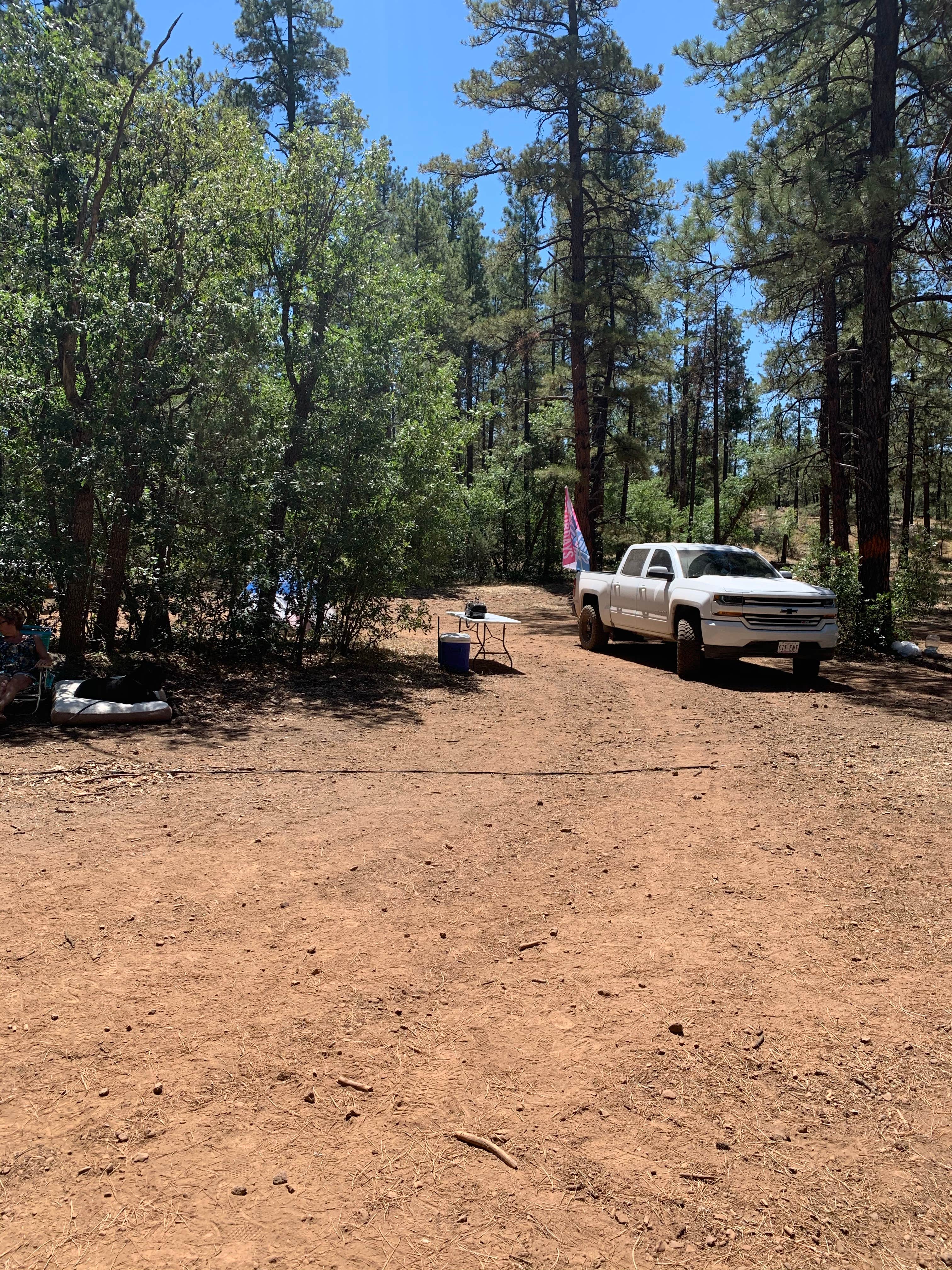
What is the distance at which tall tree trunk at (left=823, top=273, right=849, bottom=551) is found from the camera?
16.4 m

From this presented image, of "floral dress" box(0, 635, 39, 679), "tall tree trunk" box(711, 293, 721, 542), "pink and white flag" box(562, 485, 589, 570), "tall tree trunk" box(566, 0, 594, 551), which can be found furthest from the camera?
"tall tree trunk" box(711, 293, 721, 542)

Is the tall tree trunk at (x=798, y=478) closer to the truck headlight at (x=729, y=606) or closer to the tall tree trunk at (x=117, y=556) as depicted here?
the truck headlight at (x=729, y=606)

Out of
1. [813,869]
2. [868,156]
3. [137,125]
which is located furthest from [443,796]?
[868,156]

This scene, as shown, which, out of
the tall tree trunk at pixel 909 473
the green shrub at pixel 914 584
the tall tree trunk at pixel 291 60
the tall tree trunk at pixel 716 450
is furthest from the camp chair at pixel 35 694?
the tall tree trunk at pixel 291 60

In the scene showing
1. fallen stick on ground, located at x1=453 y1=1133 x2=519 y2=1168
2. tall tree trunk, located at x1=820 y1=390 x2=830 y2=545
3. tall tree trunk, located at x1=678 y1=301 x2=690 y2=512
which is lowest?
fallen stick on ground, located at x1=453 y1=1133 x2=519 y2=1168

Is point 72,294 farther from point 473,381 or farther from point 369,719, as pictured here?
point 473,381

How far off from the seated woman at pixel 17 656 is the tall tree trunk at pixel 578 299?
1366 cm

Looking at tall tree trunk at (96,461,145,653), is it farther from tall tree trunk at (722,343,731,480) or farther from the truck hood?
tall tree trunk at (722,343,731,480)

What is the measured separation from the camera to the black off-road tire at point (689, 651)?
10805mm

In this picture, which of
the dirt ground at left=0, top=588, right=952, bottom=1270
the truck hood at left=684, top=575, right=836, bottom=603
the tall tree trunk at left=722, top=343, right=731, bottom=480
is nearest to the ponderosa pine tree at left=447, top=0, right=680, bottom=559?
the truck hood at left=684, top=575, right=836, bottom=603

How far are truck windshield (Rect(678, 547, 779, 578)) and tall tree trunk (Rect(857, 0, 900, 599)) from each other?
2444 millimetres

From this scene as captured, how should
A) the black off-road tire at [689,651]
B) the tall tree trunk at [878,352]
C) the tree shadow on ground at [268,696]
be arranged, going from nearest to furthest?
→ the tree shadow on ground at [268,696]
the black off-road tire at [689,651]
the tall tree trunk at [878,352]

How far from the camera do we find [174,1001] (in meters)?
3.33

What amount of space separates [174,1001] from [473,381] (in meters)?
44.4
